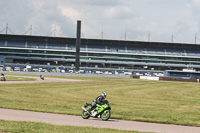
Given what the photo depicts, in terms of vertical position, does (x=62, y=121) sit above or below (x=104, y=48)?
below

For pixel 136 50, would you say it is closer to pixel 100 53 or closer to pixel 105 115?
pixel 100 53

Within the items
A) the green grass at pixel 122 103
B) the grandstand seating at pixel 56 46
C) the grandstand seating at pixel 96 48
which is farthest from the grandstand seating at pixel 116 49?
the green grass at pixel 122 103

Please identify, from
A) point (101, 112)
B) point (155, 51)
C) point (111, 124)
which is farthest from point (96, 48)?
point (111, 124)

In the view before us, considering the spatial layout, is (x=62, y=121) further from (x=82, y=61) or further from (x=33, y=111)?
(x=82, y=61)

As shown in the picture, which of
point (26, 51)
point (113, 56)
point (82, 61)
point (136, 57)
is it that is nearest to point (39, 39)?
point (26, 51)

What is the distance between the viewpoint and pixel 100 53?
150 metres

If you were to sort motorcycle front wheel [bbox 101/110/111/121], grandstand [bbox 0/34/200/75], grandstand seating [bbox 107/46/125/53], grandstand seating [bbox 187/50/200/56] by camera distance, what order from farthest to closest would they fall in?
grandstand seating [bbox 187/50/200/56], grandstand seating [bbox 107/46/125/53], grandstand [bbox 0/34/200/75], motorcycle front wheel [bbox 101/110/111/121]

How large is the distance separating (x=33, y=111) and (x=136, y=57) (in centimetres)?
13207

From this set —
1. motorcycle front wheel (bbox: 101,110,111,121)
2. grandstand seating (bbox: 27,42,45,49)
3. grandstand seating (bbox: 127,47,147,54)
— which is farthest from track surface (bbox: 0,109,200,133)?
grandstand seating (bbox: 127,47,147,54)

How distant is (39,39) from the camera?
500ft

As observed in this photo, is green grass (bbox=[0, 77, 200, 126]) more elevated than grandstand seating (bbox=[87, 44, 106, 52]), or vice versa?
grandstand seating (bbox=[87, 44, 106, 52])

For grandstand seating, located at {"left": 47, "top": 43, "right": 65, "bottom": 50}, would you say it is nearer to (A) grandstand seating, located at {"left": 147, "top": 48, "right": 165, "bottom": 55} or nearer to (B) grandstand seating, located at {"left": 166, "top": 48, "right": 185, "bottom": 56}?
(A) grandstand seating, located at {"left": 147, "top": 48, "right": 165, "bottom": 55}

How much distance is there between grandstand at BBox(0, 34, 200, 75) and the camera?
487 feet

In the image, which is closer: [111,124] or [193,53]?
[111,124]
